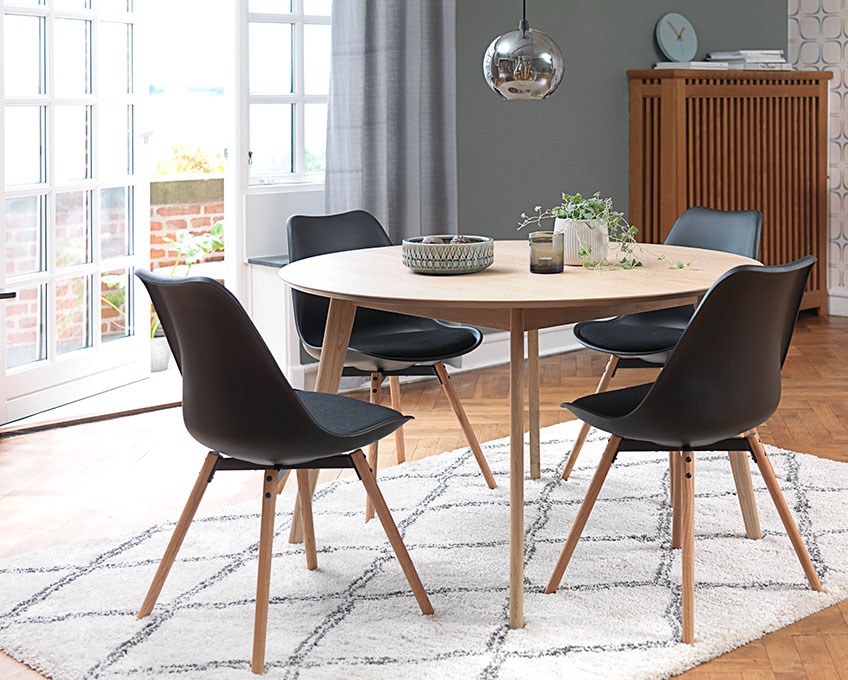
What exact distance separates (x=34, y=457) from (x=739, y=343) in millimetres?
2489

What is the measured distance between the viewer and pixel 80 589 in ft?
8.99

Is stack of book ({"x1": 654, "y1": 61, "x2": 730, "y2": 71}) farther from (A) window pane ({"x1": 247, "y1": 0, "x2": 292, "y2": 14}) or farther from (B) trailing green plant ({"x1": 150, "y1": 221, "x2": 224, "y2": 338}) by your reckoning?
(B) trailing green plant ({"x1": 150, "y1": 221, "x2": 224, "y2": 338})

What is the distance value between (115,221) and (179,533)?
8.44 feet

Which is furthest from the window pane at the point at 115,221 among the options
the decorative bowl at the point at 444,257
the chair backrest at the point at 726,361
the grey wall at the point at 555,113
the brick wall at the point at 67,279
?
the chair backrest at the point at 726,361

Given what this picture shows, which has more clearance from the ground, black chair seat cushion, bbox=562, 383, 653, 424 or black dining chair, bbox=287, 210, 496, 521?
black dining chair, bbox=287, 210, 496, 521

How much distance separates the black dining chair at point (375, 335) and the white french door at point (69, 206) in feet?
4.14

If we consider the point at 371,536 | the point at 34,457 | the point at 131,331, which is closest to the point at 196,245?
the point at 131,331

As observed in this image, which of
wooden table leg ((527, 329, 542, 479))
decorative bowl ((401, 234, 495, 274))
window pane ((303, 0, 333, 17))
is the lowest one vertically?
wooden table leg ((527, 329, 542, 479))

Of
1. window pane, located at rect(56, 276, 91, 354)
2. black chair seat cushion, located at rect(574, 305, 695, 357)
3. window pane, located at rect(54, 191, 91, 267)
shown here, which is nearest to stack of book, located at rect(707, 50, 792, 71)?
black chair seat cushion, located at rect(574, 305, 695, 357)

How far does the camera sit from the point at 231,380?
233cm

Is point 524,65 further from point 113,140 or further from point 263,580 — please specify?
point 113,140

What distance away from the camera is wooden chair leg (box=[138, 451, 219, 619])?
2515mm

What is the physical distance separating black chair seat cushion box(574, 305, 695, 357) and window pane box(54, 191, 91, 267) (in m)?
2.12

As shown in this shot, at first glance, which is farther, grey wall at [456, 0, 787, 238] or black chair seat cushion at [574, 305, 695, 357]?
grey wall at [456, 0, 787, 238]
